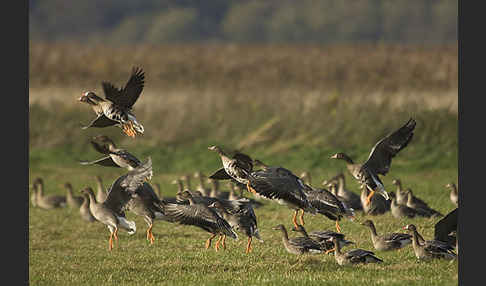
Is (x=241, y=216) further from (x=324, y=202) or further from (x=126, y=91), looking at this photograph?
(x=126, y=91)

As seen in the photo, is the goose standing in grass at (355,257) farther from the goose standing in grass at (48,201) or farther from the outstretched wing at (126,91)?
the goose standing in grass at (48,201)

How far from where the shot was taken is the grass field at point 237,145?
9.12 m

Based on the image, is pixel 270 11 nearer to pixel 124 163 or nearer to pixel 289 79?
pixel 289 79

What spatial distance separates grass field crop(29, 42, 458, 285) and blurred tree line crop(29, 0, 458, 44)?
47.5 metres

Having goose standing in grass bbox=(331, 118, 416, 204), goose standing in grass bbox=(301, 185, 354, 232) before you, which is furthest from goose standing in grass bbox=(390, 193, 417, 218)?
goose standing in grass bbox=(301, 185, 354, 232)

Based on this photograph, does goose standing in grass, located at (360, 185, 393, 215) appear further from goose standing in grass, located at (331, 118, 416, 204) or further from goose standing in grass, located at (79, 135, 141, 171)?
goose standing in grass, located at (79, 135, 141, 171)

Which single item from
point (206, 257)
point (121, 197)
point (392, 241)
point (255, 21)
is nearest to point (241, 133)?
point (206, 257)

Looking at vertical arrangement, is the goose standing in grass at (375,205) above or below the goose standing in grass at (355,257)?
above

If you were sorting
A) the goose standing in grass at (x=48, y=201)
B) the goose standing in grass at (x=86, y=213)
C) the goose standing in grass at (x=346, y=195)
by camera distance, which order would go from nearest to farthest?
the goose standing in grass at (x=346, y=195) → the goose standing in grass at (x=86, y=213) → the goose standing in grass at (x=48, y=201)

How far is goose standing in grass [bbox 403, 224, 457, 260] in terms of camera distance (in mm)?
9070

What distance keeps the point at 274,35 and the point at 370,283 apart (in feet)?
266

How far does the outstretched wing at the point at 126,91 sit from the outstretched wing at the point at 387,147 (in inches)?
122

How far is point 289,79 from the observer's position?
105 feet

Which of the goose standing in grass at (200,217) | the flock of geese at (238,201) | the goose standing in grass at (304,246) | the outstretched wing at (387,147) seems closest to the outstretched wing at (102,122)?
the flock of geese at (238,201)
